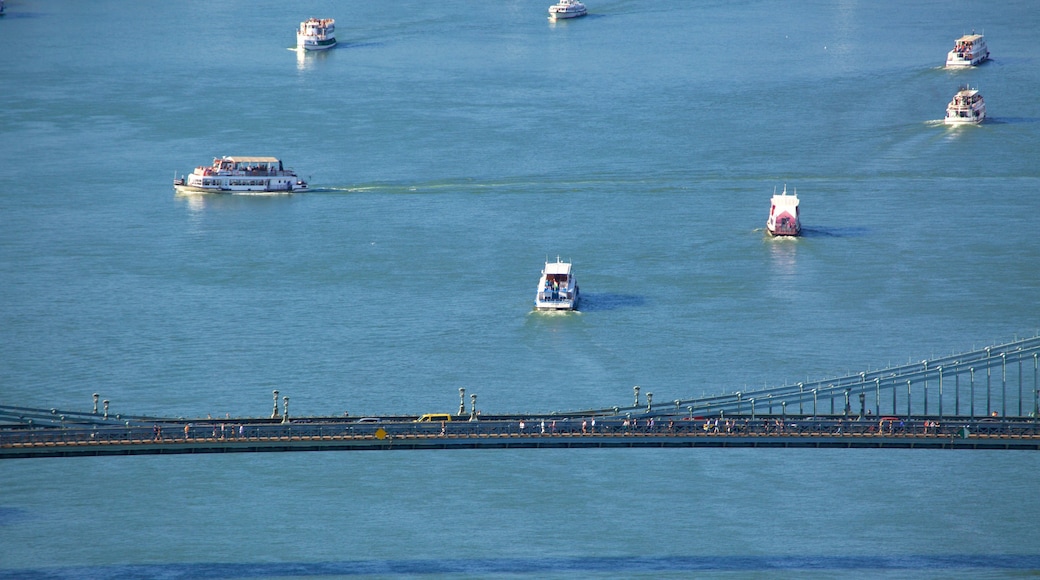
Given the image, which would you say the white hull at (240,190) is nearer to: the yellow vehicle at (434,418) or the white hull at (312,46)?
the white hull at (312,46)

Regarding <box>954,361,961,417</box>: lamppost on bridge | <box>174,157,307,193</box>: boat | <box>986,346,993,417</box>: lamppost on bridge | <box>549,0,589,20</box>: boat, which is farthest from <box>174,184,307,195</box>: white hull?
<box>549,0,589,20</box>: boat

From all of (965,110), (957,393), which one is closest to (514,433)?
(957,393)

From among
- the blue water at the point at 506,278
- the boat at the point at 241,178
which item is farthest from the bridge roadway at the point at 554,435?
the boat at the point at 241,178

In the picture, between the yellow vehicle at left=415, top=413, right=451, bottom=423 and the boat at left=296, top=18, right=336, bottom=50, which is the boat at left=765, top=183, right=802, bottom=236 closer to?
the yellow vehicle at left=415, top=413, right=451, bottom=423

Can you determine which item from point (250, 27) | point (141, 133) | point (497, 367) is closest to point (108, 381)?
point (497, 367)

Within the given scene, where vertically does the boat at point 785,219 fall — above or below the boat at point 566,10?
below

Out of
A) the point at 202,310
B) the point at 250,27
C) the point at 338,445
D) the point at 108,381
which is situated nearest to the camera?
the point at 338,445

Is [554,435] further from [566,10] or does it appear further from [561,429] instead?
[566,10]

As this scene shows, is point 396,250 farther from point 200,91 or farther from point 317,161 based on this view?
point 200,91
